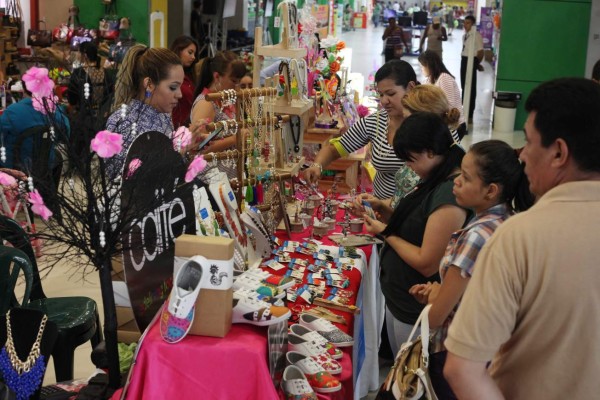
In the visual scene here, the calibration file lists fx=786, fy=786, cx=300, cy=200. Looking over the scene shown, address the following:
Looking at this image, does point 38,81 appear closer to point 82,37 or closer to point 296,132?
point 296,132

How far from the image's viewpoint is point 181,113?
18.9 ft

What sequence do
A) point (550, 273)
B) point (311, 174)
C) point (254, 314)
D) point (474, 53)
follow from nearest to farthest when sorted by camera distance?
1. point (550, 273)
2. point (254, 314)
3. point (311, 174)
4. point (474, 53)

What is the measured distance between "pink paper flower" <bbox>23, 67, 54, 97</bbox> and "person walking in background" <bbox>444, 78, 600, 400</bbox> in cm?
112

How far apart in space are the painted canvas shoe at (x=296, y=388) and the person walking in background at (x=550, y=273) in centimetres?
72

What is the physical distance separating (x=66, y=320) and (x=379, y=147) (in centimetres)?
175

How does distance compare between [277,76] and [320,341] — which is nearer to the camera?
[320,341]

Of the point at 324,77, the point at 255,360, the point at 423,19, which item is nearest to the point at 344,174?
the point at 324,77

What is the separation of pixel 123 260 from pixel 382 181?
2.12 m

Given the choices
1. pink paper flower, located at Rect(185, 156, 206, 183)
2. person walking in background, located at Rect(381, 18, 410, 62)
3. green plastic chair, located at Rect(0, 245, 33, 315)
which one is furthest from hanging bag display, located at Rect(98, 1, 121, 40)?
pink paper flower, located at Rect(185, 156, 206, 183)

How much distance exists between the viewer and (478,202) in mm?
2426

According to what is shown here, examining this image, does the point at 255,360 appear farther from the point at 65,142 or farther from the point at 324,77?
the point at 324,77

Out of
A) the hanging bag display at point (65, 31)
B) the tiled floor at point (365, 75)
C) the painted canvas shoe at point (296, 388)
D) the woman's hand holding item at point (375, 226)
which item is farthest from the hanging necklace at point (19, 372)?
the hanging bag display at point (65, 31)

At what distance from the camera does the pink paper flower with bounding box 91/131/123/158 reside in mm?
1865

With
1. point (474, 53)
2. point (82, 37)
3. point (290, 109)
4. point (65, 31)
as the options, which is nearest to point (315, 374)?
point (290, 109)
